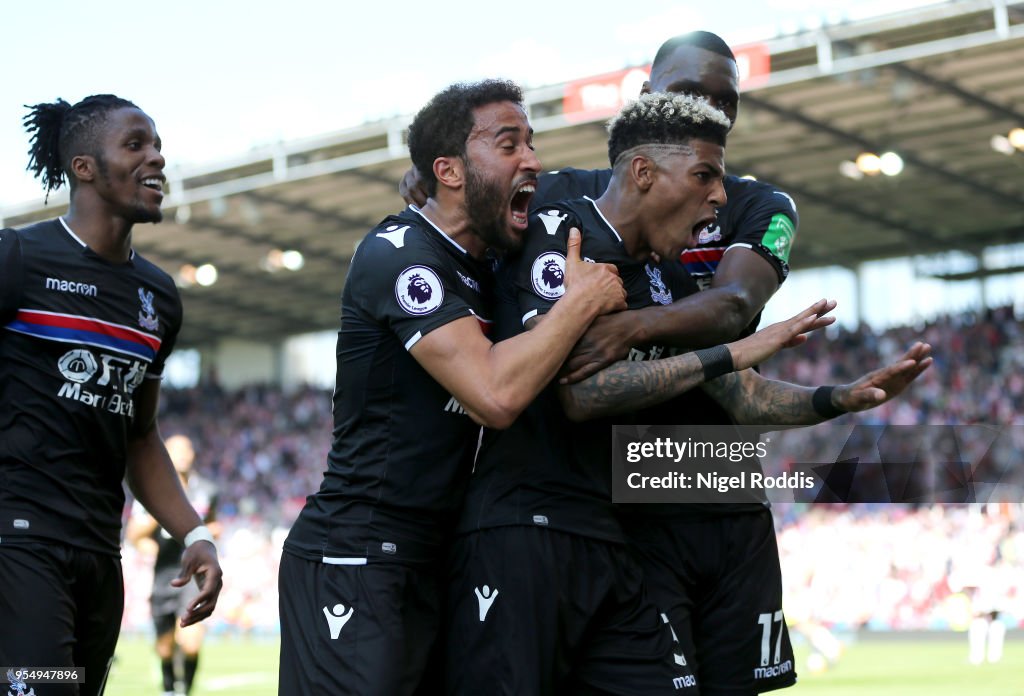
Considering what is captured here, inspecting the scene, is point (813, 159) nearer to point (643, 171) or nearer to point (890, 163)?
point (890, 163)

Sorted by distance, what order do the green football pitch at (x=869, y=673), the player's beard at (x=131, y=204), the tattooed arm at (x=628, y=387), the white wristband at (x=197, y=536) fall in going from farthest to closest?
the green football pitch at (x=869, y=673) → the white wristband at (x=197, y=536) → the player's beard at (x=131, y=204) → the tattooed arm at (x=628, y=387)

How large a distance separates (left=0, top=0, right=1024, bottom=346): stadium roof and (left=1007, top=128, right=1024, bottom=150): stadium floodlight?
0.23 meters

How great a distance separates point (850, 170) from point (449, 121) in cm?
2297

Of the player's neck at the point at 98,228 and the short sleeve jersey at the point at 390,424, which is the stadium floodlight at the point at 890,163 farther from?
the short sleeve jersey at the point at 390,424

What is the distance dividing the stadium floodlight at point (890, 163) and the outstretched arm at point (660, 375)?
71.8ft

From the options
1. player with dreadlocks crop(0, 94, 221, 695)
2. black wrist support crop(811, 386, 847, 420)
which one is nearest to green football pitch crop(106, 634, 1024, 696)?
black wrist support crop(811, 386, 847, 420)

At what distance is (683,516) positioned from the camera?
14.5ft

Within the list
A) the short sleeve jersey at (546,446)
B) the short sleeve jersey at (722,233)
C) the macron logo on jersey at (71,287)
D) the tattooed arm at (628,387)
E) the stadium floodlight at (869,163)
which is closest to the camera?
the tattooed arm at (628,387)

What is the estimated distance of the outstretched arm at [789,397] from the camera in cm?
387

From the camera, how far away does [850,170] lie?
2580cm

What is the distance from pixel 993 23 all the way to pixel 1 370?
17.8 meters

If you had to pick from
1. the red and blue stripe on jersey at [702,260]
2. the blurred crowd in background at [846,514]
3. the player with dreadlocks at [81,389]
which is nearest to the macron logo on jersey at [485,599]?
the player with dreadlocks at [81,389]

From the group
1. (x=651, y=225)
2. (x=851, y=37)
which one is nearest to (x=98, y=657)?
(x=651, y=225)

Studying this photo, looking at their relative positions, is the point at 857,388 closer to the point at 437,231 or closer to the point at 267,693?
the point at 437,231
